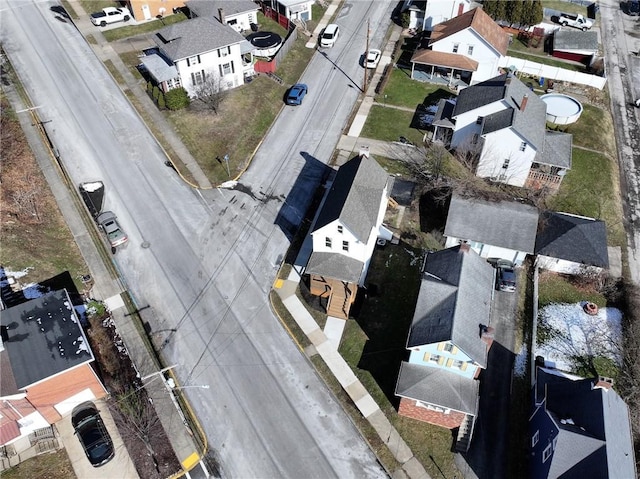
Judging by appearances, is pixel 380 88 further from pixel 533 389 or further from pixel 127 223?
pixel 533 389

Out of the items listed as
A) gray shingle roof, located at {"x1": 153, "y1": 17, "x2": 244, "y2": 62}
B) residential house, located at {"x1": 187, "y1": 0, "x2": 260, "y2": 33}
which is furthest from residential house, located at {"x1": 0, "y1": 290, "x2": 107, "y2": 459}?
residential house, located at {"x1": 187, "y1": 0, "x2": 260, "y2": 33}

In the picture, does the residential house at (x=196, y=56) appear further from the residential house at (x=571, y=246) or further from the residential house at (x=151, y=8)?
the residential house at (x=571, y=246)

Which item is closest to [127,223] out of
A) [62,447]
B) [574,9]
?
[62,447]

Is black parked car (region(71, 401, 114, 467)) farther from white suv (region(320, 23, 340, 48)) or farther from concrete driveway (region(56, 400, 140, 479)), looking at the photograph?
white suv (region(320, 23, 340, 48))

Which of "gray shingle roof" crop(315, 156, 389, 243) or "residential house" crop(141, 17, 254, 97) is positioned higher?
"residential house" crop(141, 17, 254, 97)

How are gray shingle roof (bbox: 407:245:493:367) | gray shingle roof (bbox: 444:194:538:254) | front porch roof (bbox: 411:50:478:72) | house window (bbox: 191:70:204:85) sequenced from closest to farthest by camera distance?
gray shingle roof (bbox: 407:245:493:367), gray shingle roof (bbox: 444:194:538:254), house window (bbox: 191:70:204:85), front porch roof (bbox: 411:50:478:72)

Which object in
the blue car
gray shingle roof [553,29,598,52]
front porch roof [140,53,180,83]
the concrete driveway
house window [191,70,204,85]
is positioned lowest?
the concrete driveway

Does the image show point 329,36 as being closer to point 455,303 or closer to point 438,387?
point 455,303
